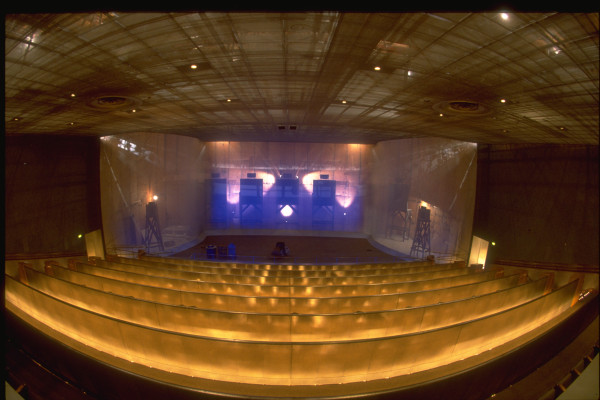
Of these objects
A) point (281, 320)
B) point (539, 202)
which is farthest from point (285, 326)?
point (539, 202)

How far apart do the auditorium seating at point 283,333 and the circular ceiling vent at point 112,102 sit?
4547 millimetres

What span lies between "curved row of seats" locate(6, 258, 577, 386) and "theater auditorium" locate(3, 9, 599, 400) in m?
0.03

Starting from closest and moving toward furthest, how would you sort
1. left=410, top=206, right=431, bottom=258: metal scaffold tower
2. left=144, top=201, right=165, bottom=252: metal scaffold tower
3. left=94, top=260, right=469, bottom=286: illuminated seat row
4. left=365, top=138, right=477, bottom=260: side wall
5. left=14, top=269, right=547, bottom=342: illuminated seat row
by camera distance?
left=14, top=269, right=547, bottom=342: illuminated seat row → left=94, top=260, right=469, bottom=286: illuminated seat row → left=365, top=138, right=477, bottom=260: side wall → left=410, top=206, right=431, bottom=258: metal scaffold tower → left=144, top=201, right=165, bottom=252: metal scaffold tower

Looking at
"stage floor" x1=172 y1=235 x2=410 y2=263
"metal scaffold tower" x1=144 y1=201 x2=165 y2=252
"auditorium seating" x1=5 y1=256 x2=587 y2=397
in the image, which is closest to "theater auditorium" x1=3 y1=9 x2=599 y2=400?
"auditorium seating" x1=5 y1=256 x2=587 y2=397

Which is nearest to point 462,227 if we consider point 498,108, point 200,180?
point 498,108

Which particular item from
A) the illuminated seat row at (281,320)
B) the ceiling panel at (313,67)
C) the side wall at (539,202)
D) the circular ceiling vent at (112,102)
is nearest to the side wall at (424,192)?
the side wall at (539,202)

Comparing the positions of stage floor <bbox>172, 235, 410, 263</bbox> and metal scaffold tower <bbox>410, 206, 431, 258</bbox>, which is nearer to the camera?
metal scaffold tower <bbox>410, 206, 431, 258</bbox>

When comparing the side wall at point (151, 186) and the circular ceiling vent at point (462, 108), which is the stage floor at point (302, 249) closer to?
the side wall at point (151, 186)

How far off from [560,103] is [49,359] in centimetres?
1067

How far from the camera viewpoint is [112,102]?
689 centimetres

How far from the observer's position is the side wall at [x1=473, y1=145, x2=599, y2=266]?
4605 mm

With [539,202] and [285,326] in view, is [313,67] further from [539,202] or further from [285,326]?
[539,202]

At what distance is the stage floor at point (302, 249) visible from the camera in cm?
1362

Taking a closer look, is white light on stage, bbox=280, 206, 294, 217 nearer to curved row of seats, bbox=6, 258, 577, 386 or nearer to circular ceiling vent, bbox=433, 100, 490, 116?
circular ceiling vent, bbox=433, 100, 490, 116
